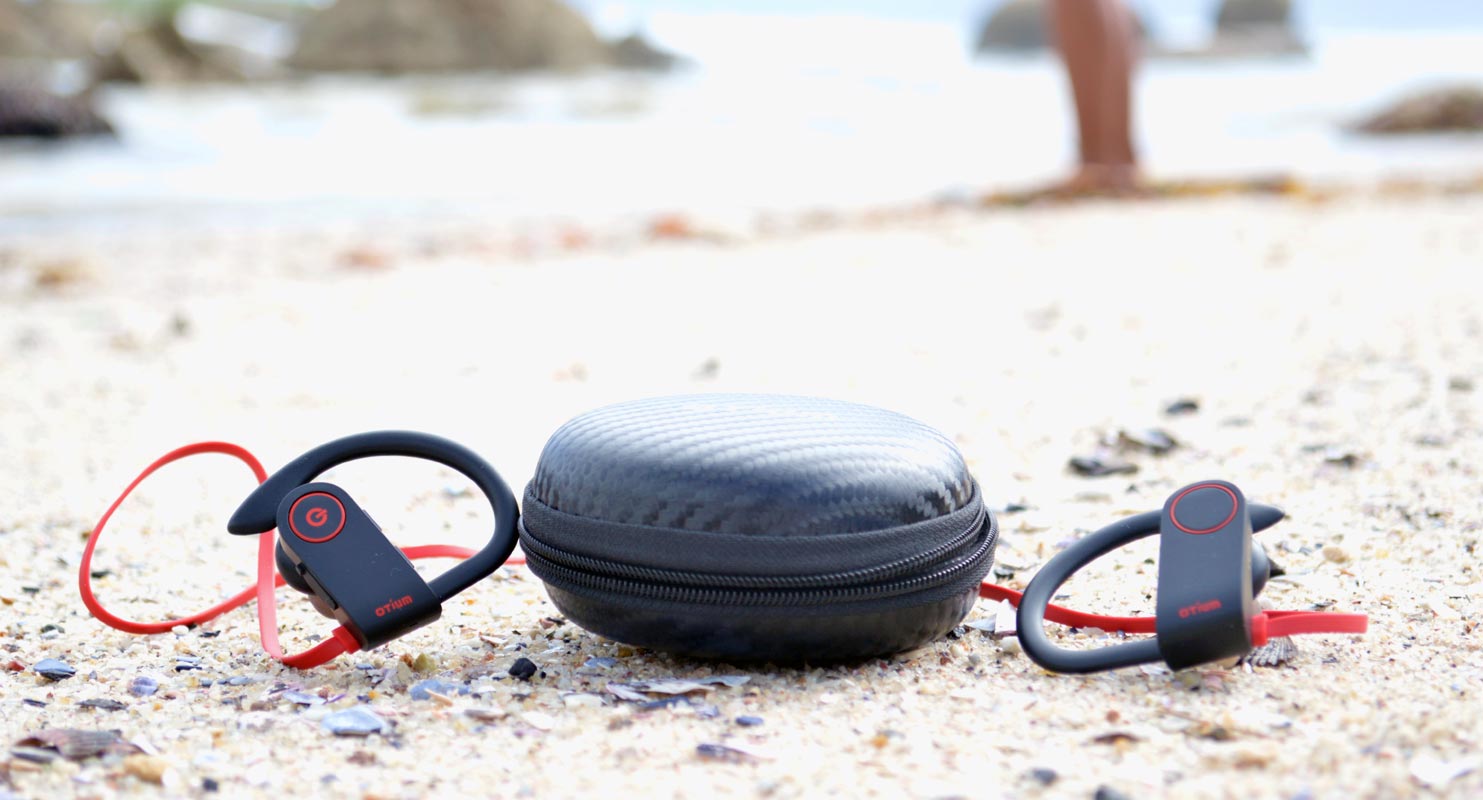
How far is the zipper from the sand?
0.16m

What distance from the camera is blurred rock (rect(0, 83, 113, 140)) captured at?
1797cm

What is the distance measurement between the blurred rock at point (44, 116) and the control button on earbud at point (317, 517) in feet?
61.7

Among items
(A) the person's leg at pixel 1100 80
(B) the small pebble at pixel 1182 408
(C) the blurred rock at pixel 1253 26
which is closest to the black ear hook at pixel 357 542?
(B) the small pebble at pixel 1182 408

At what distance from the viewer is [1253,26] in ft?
190

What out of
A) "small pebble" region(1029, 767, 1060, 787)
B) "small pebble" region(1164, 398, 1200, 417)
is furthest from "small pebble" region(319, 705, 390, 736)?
"small pebble" region(1164, 398, 1200, 417)

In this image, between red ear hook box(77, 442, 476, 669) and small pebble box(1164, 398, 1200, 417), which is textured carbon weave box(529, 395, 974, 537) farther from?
small pebble box(1164, 398, 1200, 417)

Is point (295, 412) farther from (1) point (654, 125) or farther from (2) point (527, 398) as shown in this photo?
(1) point (654, 125)

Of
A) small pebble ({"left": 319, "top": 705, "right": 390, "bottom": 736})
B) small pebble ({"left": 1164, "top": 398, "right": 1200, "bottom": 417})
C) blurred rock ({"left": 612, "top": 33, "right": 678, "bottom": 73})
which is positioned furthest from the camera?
blurred rock ({"left": 612, "top": 33, "right": 678, "bottom": 73})

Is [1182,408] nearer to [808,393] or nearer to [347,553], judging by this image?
[808,393]

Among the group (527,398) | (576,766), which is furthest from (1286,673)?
(527,398)

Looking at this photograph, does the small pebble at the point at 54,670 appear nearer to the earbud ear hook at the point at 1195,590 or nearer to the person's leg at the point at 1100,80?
the earbud ear hook at the point at 1195,590

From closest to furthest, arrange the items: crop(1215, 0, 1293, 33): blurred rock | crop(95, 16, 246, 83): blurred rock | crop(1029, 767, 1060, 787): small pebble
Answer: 1. crop(1029, 767, 1060, 787): small pebble
2. crop(95, 16, 246, 83): blurred rock
3. crop(1215, 0, 1293, 33): blurred rock

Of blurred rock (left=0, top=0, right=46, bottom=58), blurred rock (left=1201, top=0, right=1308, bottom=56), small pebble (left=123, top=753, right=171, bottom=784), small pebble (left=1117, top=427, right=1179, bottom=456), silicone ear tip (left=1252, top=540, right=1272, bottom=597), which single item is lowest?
blurred rock (left=1201, top=0, right=1308, bottom=56)

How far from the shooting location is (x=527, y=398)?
4172 mm
